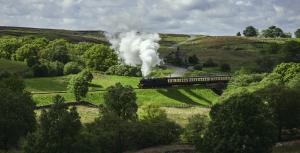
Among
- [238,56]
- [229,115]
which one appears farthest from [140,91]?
[238,56]

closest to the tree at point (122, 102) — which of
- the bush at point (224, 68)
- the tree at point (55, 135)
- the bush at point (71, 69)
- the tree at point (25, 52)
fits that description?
the tree at point (55, 135)

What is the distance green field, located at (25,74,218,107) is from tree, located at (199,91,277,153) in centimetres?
4114

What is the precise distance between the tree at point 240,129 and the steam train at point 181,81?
55.7 meters

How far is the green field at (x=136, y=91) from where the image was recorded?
99.5 meters

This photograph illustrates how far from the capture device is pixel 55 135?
157ft

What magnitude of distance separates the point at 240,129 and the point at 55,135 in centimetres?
1897

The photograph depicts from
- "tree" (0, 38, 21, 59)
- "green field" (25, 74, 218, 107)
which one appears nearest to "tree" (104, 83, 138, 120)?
"green field" (25, 74, 218, 107)

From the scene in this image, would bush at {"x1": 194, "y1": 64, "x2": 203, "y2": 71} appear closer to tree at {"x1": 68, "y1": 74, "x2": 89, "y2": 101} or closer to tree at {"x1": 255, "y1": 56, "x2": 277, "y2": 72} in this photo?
tree at {"x1": 255, "y1": 56, "x2": 277, "y2": 72}

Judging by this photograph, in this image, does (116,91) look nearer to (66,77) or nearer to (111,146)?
(111,146)

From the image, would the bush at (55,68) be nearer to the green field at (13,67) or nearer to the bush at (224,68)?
the green field at (13,67)

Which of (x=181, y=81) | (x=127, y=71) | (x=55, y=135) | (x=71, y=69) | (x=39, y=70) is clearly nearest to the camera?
(x=55, y=135)

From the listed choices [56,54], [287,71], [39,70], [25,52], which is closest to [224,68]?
[287,71]

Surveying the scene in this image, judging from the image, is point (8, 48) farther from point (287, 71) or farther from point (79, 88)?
point (287, 71)

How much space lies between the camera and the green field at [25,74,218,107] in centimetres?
9950
